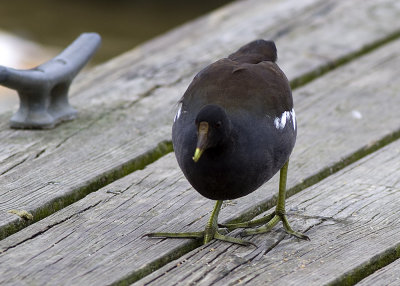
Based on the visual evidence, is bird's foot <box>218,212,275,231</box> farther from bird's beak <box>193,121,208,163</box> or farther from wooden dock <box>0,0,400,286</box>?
bird's beak <box>193,121,208,163</box>

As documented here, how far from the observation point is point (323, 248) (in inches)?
102

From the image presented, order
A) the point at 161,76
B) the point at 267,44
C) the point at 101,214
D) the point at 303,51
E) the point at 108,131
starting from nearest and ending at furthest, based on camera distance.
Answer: the point at 101,214 → the point at 267,44 → the point at 108,131 → the point at 161,76 → the point at 303,51

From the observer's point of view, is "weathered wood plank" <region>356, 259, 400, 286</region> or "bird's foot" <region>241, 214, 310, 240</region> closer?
"weathered wood plank" <region>356, 259, 400, 286</region>

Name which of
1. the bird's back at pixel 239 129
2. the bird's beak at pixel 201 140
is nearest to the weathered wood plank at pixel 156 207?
the bird's back at pixel 239 129

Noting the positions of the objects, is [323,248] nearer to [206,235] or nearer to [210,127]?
[206,235]

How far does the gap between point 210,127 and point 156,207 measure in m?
0.60

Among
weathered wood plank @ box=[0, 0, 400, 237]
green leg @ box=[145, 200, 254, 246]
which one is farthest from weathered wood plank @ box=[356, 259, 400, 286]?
weathered wood plank @ box=[0, 0, 400, 237]

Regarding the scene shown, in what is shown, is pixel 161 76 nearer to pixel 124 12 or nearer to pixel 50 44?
pixel 50 44

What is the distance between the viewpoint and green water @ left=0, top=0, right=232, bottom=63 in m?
9.57

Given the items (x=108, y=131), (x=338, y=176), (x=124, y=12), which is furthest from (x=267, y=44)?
(x=124, y=12)

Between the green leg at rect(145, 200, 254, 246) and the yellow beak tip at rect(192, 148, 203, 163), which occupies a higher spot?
the yellow beak tip at rect(192, 148, 203, 163)

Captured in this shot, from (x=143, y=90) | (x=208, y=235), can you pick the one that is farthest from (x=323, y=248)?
(x=143, y=90)

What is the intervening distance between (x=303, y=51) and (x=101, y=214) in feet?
6.98

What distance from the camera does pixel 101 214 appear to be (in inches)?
111
